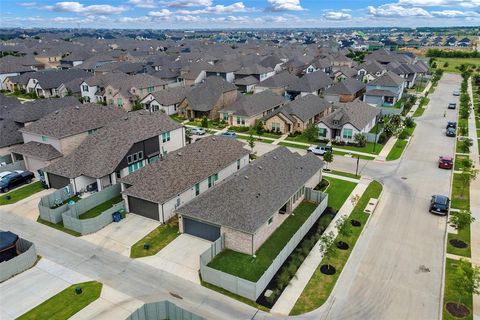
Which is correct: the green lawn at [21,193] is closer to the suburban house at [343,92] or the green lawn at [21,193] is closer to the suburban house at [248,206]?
the suburban house at [248,206]

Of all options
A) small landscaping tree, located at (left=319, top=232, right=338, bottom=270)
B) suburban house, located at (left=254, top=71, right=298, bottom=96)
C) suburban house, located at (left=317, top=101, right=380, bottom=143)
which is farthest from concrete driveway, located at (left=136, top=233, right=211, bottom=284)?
suburban house, located at (left=254, top=71, right=298, bottom=96)

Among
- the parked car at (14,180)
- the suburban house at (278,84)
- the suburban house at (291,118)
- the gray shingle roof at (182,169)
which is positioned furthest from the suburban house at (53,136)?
the suburban house at (278,84)

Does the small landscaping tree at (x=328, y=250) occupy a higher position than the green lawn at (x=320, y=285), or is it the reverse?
the small landscaping tree at (x=328, y=250)

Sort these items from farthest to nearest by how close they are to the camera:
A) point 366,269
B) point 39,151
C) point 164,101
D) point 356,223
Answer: point 164,101 < point 39,151 < point 356,223 < point 366,269

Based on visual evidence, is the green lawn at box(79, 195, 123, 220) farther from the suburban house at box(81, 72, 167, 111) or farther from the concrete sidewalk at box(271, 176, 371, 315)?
the suburban house at box(81, 72, 167, 111)

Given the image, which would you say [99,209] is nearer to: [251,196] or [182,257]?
[182,257]

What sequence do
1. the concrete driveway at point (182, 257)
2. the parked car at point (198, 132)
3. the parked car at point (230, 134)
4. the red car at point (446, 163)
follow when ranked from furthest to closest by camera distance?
the parked car at point (198, 132) → the parked car at point (230, 134) → the red car at point (446, 163) → the concrete driveway at point (182, 257)

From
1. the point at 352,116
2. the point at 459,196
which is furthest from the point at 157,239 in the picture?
the point at 352,116
